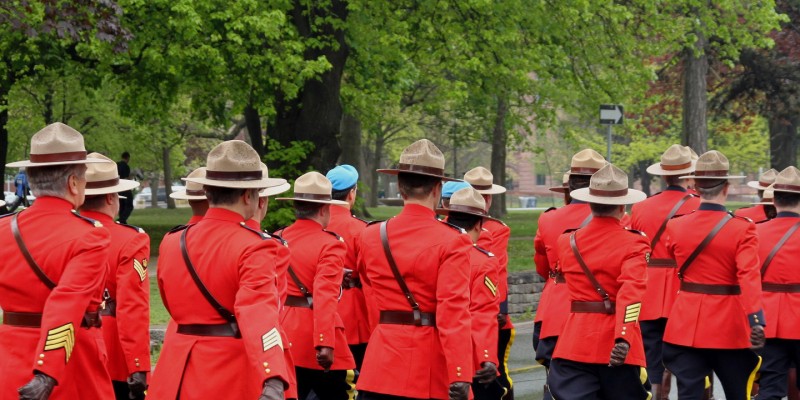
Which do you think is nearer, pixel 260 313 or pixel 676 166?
pixel 260 313

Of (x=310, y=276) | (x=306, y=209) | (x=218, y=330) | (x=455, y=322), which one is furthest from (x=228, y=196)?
(x=306, y=209)

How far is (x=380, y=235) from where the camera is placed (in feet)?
22.6

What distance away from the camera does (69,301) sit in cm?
549

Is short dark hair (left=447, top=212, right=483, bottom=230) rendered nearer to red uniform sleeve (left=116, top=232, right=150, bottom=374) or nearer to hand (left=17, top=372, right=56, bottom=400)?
red uniform sleeve (left=116, top=232, right=150, bottom=374)

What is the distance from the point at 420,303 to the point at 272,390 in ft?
5.78

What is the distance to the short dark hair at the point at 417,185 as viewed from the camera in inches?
268

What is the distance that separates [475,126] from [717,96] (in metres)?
11.5

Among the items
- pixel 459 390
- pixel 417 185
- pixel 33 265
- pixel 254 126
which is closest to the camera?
pixel 33 265

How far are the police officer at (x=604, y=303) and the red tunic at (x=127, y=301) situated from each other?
2735 mm

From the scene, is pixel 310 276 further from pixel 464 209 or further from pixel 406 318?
pixel 406 318

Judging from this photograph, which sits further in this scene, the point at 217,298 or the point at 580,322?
the point at 580,322

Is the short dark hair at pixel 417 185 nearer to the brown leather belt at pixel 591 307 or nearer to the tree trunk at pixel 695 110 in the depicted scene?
the brown leather belt at pixel 591 307

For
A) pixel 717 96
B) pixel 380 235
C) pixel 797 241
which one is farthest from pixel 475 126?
pixel 380 235

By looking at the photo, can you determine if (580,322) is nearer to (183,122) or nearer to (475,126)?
(475,126)
